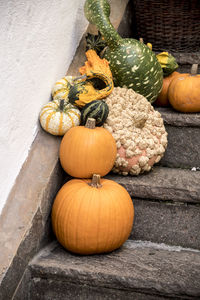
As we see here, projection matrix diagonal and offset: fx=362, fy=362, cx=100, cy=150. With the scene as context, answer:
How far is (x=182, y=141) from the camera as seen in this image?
1.87 metres

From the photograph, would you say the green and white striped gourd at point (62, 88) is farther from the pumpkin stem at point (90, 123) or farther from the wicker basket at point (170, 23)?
the wicker basket at point (170, 23)

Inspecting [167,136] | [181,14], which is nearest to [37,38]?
[167,136]

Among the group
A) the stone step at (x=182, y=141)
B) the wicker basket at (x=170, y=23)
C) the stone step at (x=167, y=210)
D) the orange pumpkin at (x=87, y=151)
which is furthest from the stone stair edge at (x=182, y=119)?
the wicker basket at (x=170, y=23)

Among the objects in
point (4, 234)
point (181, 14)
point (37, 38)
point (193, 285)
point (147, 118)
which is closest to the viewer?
point (193, 285)

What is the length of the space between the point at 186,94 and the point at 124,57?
0.39m

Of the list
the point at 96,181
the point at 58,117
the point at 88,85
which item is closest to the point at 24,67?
the point at 58,117

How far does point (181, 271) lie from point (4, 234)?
65cm

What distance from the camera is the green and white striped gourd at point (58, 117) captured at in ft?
5.29

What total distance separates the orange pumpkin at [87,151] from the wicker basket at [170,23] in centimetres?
121

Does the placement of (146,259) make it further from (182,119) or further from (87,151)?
(182,119)

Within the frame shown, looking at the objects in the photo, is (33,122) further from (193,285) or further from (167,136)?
(193,285)

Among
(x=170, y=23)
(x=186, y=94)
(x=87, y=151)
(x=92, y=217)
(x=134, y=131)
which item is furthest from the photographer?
(x=170, y=23)

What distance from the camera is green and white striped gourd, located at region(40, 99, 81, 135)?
1611mm

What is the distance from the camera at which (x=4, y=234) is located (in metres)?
1.32
